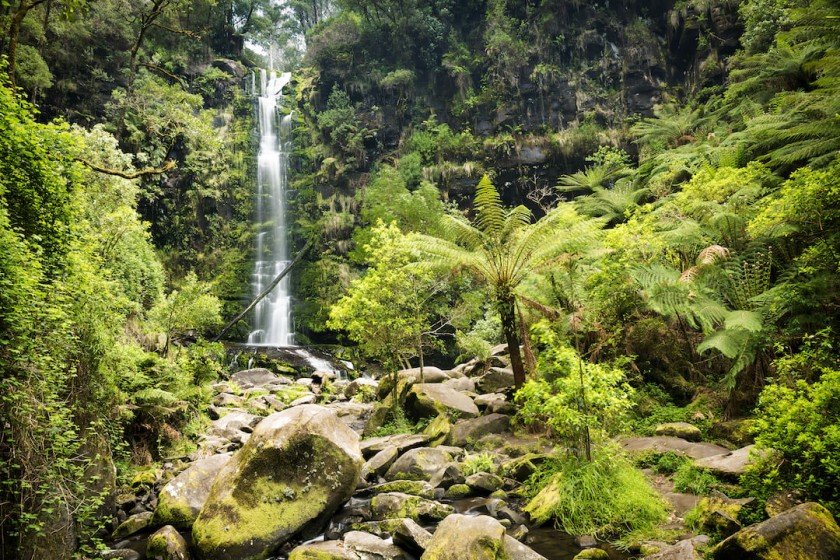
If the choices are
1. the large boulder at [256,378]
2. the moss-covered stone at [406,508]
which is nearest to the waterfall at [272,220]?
the large boulder at [256,378]

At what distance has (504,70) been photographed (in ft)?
88.9

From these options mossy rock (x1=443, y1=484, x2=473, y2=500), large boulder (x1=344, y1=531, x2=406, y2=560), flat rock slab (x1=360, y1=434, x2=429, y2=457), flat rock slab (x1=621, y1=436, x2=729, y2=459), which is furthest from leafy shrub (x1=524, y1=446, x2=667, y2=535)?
flat rock slab (x1=360, y1=434, x2=429, y2=457)

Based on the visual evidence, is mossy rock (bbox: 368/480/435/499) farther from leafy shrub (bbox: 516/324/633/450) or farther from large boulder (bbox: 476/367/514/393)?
large boulder (bbox: 476/367/514/393)

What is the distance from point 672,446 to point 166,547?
6.85m

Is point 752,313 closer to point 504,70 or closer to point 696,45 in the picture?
point 696,45

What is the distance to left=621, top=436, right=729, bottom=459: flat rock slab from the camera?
6649 millimetres

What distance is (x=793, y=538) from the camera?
11.7 ft

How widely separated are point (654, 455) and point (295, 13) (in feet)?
158

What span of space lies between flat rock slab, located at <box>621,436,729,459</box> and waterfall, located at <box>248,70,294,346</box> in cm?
1886

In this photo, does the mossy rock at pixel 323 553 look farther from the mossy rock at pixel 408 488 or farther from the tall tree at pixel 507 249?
the tall tree at pixel 507 249

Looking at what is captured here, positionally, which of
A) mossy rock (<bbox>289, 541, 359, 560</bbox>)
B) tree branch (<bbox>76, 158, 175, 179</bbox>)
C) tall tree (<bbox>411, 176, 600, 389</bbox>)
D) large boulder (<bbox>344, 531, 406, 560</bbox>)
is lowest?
large boulder (<bbox>344, 531, 406, 560</bbox>)

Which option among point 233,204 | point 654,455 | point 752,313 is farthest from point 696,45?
point 233,204

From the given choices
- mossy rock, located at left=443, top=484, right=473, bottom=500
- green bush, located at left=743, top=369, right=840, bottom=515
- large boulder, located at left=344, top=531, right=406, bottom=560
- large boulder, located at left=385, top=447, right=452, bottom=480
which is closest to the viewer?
green bush, located at left=743, top=369, right=840, bottom=515

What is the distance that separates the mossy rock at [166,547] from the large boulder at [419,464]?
3339mm
